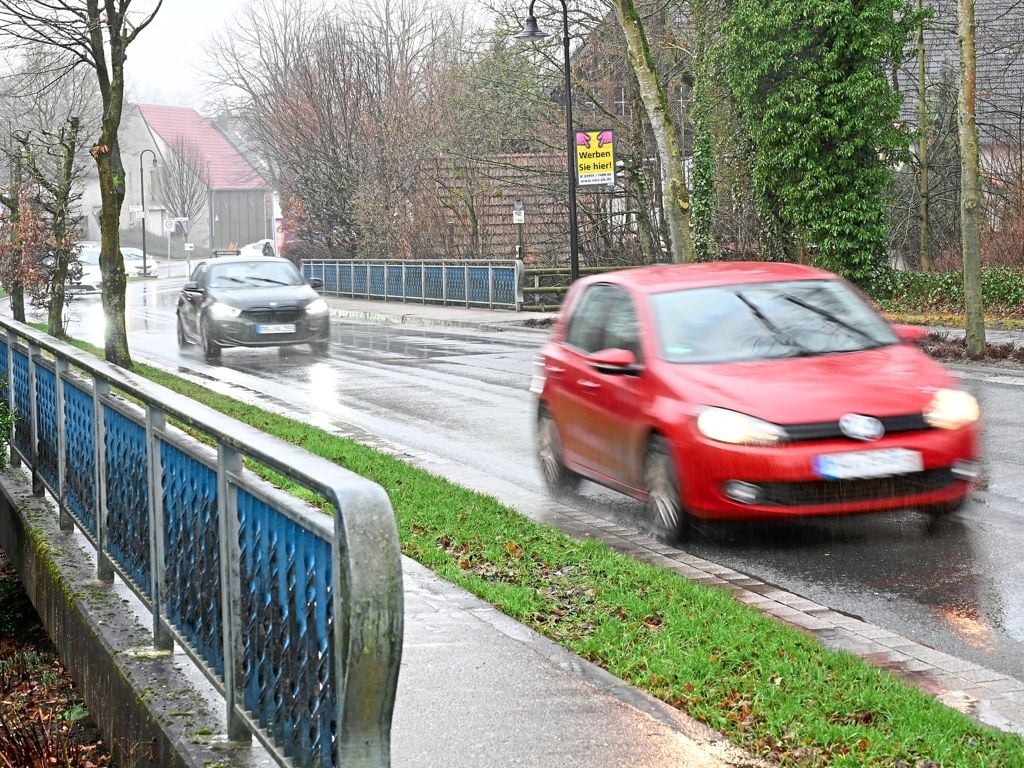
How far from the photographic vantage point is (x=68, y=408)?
285 inches

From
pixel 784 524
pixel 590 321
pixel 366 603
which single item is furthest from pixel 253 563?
pixel 590 321

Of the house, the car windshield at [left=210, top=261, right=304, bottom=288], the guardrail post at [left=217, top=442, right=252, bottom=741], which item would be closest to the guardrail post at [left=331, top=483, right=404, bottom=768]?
the guardrail post at [left=217, top=442, right=252, bottom=741]

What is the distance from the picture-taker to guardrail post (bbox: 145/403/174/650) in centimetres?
504

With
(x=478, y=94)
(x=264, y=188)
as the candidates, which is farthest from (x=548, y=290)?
(x=264, y=188)

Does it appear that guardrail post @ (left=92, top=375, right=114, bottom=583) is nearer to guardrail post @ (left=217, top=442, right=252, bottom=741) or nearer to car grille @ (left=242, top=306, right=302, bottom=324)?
guardrail post @ (left=217, top=442, right=252, bottom=741)

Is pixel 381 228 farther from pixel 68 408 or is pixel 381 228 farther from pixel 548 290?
pixel 68 408

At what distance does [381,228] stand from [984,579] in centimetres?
3949

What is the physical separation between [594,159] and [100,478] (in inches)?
1030

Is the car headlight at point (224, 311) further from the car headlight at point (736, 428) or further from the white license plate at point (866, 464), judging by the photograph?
the white license plate at point (866, 464)

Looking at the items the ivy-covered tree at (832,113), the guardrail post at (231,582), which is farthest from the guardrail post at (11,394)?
the ivy-covered tree at (832,113)

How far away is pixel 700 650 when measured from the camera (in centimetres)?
604

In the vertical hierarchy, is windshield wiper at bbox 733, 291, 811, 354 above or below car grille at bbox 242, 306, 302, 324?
above

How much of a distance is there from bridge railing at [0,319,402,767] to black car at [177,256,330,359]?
57.7 feet

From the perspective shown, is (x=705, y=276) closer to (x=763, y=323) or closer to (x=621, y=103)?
(x=763, y=323)
